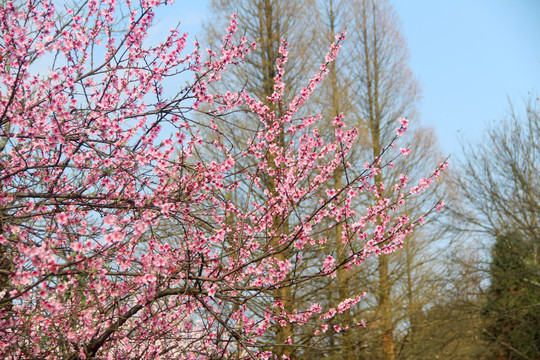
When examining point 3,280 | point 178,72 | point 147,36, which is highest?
point 147,36

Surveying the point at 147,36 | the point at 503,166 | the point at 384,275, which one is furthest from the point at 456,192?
the point at 147,36

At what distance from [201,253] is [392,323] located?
842cm

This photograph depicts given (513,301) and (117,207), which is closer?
(117,207)

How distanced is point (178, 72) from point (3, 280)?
8.33 feet

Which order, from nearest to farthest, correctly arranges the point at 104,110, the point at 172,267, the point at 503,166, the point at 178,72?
1. the point at 172,267
2. the point at 104,110
3. the point at 178,72
4. the point at 503,166

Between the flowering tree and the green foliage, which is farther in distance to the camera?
the green foliage

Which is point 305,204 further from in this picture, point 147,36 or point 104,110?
point 104,110

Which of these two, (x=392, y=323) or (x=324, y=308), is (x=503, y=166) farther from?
(x=324, y=308)

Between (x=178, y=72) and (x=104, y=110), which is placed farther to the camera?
(x=178, y=72)

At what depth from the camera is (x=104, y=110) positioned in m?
4.09

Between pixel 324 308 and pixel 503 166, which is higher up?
pixel 503 166

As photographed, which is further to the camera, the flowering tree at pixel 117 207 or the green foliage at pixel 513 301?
the green foliage at pixel 513 301

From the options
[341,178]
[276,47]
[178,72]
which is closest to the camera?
[178,72]

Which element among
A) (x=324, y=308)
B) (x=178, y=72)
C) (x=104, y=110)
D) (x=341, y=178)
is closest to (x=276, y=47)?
(x=341, y=178)
